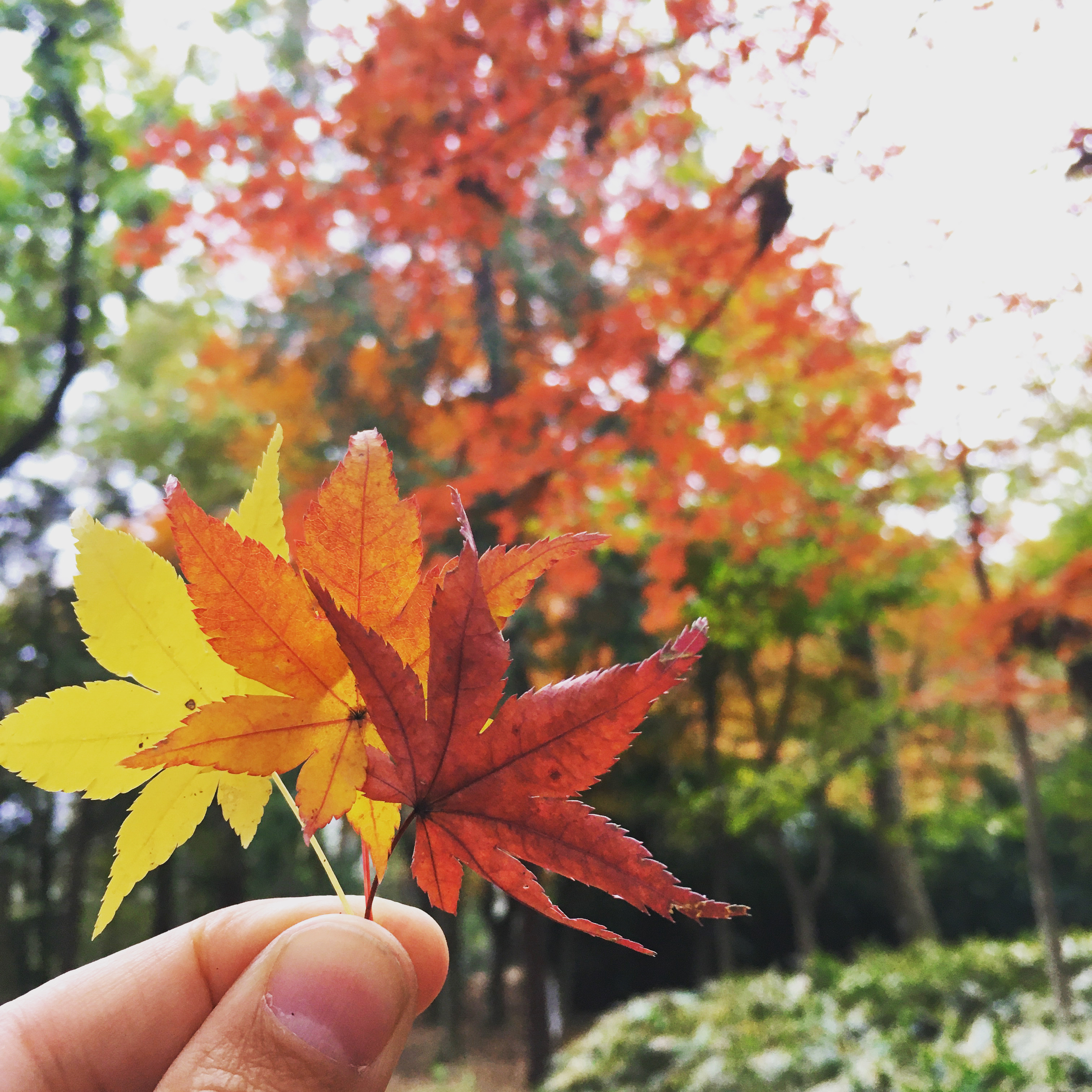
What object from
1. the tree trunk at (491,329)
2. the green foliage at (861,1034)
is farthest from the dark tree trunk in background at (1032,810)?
the tree trunk at (491,329)

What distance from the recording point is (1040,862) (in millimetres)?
4406

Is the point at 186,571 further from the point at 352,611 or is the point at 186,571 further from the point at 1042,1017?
the point at 1042,1017

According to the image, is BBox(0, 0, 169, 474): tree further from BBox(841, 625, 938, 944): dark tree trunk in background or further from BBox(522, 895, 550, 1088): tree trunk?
BBox(841, 625, 938, 944): dark tree trunk in background

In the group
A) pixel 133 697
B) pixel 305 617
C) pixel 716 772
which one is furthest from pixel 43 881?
pixel 305 617

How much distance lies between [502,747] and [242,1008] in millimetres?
436

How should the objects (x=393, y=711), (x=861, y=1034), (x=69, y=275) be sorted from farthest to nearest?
(x=69, y=275) → (x=861, y=1034) → (x=393, y=711)

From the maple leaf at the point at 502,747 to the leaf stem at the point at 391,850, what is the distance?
11 millimetres

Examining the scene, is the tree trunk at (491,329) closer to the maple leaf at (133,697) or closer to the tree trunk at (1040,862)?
the tree trunk at (1040,862)

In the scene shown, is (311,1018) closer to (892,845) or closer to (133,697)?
(133,697)

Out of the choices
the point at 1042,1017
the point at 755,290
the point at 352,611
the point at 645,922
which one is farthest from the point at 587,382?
the point at 645,922

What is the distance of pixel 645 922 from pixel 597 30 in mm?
9535

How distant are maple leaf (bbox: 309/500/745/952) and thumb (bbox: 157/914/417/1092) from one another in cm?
20

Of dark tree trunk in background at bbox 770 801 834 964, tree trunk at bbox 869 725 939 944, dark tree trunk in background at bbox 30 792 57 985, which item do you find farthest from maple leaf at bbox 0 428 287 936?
dark tree trunk in background at bbox 30 792 57 985

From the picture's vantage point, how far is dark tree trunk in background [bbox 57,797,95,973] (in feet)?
27.2
